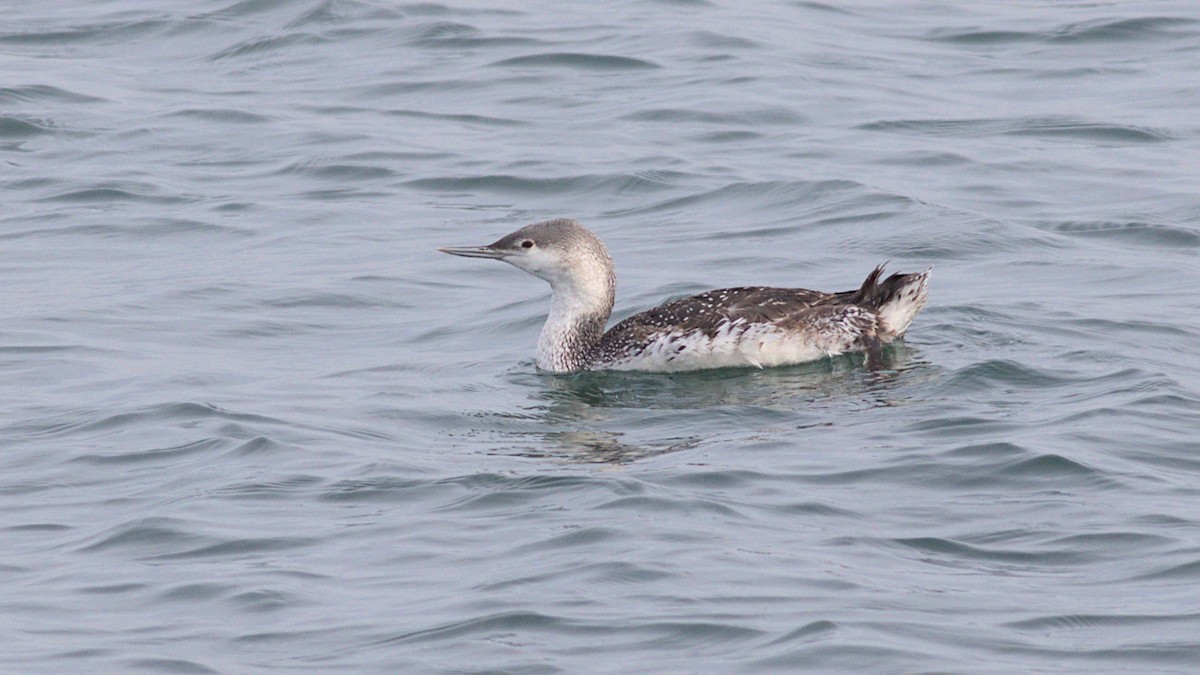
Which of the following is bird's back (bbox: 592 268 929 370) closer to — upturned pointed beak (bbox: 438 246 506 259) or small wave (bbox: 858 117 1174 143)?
upturned pointed beak (bbox: 438 246 506 259)

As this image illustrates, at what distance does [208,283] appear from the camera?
14.5 m

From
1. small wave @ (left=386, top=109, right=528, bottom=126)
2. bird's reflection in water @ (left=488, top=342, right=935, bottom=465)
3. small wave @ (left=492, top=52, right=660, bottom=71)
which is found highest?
small wave @ (left=492, top=52, right=660, bottom=71)

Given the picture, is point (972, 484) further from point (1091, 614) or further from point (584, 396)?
point (584, 396)

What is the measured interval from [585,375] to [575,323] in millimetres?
403

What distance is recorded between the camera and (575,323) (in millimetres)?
12672

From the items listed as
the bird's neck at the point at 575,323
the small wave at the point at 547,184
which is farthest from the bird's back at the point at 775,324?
the small wave at the point at 547,184

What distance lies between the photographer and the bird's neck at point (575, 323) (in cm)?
1253

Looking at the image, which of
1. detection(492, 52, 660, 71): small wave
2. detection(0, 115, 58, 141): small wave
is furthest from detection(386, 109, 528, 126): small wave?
detection(0, 115, 58, 141): small wave

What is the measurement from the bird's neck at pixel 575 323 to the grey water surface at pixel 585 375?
17.9 inches

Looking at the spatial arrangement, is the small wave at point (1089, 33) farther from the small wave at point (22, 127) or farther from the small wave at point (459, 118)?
the small wave at point (22, 127)

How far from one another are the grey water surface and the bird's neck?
1.49 ft

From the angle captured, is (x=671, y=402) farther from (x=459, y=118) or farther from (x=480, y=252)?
A: (x=459, y=118)

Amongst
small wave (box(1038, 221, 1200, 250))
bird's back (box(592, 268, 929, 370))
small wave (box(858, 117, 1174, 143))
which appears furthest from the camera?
small wave (box(858, 117, 1174, 143))

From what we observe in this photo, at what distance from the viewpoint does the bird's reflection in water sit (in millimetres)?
10578
